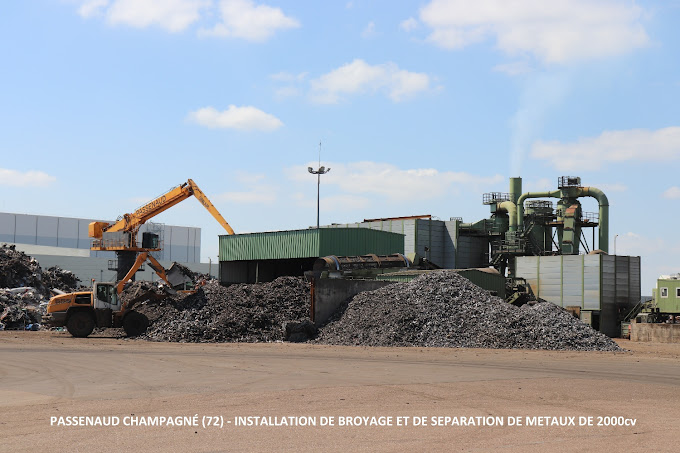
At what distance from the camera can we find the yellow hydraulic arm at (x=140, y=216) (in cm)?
4303

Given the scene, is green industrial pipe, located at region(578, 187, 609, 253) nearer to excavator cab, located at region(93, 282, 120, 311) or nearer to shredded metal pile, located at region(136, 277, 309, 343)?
shredded metal pile, located at region(136, 277, 309, 343)

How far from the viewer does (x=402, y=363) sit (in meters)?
22.4

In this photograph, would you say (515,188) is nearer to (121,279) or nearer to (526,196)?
(526,196)

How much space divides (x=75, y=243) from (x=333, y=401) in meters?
105

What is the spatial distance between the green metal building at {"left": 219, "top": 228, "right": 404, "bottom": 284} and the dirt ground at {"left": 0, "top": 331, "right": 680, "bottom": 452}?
19.1 m

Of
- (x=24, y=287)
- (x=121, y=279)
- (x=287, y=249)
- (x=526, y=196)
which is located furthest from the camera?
(x=526, y=196)

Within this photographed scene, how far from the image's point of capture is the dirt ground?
1011cm

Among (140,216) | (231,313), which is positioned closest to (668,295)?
(231,313)

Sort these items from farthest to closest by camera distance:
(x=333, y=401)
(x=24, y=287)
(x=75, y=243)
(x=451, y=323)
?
(x=75, y=243) → (x=24, y=287) → (x=451, y=323) → (x=333, y=401)

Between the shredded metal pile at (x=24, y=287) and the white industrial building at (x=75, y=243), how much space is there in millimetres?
23829

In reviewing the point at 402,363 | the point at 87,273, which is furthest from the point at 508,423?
the point at 87,273

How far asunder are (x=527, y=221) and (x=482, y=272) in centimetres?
2011

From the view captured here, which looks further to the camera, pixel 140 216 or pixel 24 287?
pixel 24 287

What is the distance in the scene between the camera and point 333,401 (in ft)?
45.3
